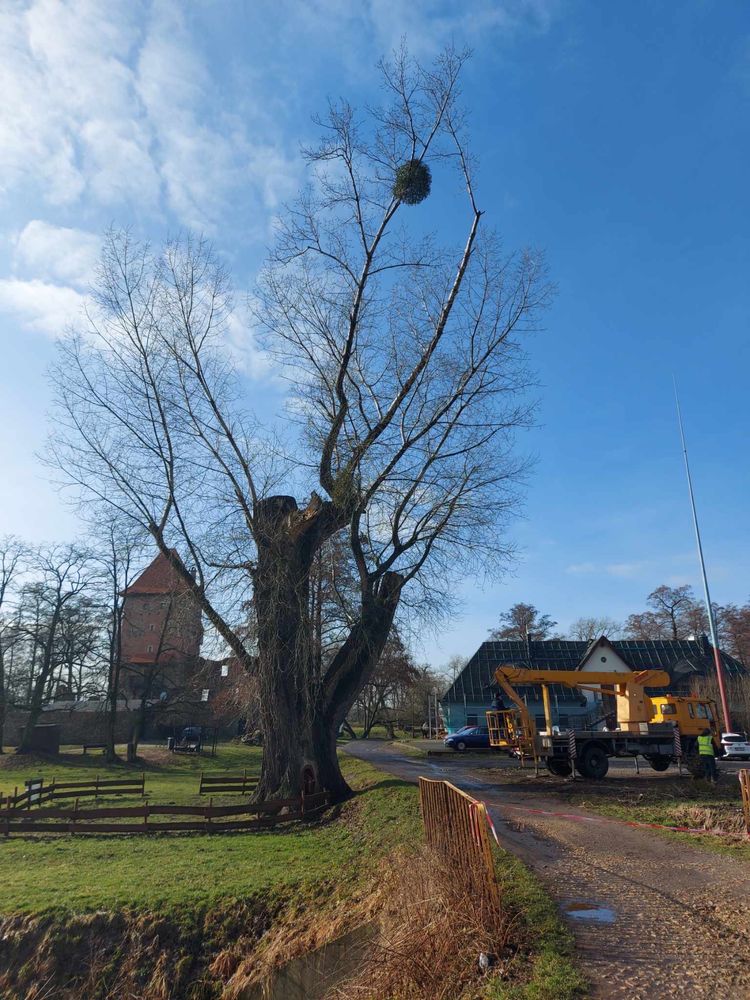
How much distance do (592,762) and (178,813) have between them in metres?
12.3

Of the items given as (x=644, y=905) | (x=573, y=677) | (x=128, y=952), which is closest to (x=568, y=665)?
(x=573, y=677)

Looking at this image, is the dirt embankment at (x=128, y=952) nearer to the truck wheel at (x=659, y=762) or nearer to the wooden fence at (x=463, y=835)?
the wooden fence at (x=463, y=835)

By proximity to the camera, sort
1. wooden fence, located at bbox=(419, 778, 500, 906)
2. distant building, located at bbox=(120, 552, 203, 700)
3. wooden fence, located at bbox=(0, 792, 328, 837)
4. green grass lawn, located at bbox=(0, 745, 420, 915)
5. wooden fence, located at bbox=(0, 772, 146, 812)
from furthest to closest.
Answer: wooden fence, located at bbox=(0, 772, 146, 812), distant building, located at bbox=(120, 552, 203, 700), wooden fence, located at bbox=(0, 792, 328, 837), green grass lawn, located at bbox=(0, 745, 420, 915), wooden fence, located at bbox=(419, 778, 500, 906)

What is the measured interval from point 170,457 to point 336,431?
176 inches

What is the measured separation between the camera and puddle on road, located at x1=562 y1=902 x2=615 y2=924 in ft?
20.8

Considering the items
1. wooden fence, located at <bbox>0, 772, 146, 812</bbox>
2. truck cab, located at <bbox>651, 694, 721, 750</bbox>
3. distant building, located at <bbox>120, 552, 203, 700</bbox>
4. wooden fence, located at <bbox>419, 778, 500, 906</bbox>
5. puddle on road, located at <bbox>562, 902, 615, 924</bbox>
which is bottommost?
wooden fence, located at <bbox>0, 772, 146, 812</bbox>

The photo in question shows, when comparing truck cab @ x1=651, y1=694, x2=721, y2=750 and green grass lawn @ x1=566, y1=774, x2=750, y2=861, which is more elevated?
truck cab @ x1=651, y1=694, x2=721, y2=750

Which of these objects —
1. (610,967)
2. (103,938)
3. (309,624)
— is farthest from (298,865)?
(610,967)

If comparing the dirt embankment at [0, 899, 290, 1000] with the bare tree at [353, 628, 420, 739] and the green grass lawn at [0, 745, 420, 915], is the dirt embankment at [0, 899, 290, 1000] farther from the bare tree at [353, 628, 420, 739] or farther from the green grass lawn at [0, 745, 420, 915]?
the bare tree at [353, 628, 420, 739]

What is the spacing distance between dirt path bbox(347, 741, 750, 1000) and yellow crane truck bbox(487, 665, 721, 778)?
914cm

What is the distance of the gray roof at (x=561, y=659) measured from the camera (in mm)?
43625

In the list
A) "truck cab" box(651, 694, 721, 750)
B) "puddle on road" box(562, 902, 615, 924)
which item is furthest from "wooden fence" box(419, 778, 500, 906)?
"truck cab" box(651, 694, 721, 750)

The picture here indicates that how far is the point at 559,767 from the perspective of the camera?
2133 centimetres

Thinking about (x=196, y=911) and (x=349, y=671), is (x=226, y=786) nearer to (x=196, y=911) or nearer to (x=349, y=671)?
(x=349, y=671)
